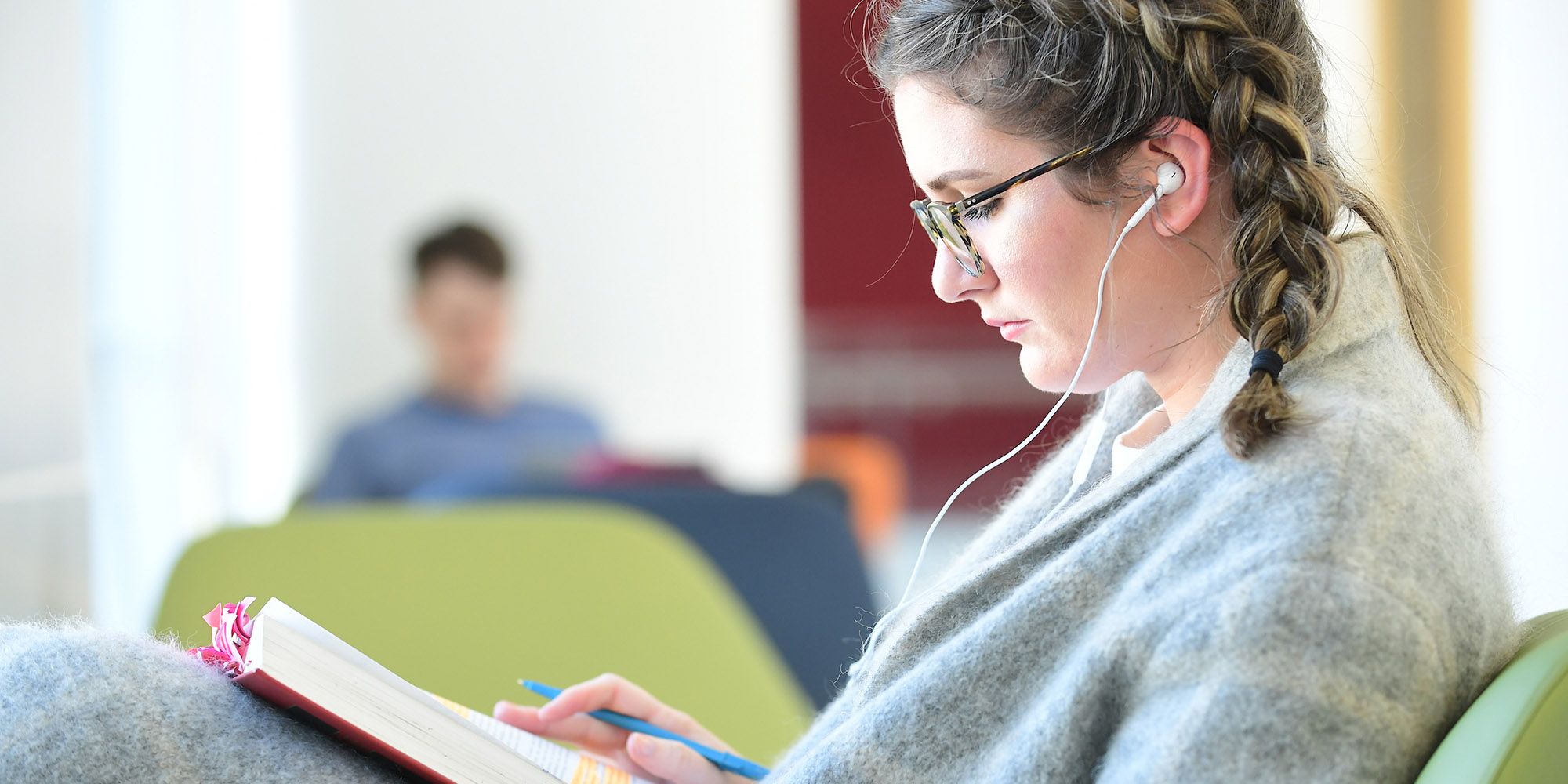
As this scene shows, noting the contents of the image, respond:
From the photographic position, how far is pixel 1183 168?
0.88 m

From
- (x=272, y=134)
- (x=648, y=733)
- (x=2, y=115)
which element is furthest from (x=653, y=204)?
(x=648, y=733)

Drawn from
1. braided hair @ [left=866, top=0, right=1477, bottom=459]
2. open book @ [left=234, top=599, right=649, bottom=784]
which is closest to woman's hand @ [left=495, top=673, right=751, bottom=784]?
open book @ [left=234, top=599, right=649, bottom=784]

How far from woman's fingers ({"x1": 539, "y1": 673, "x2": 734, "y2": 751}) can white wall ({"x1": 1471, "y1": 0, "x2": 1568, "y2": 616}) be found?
5.05 feet

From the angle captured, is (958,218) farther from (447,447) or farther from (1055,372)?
(447,447)

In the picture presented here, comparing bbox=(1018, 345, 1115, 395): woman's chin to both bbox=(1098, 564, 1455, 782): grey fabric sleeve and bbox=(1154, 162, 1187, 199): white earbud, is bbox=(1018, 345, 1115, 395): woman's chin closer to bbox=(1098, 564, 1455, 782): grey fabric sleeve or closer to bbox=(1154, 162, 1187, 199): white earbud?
bbox=(1154, 162, 1187, 199): white earbud

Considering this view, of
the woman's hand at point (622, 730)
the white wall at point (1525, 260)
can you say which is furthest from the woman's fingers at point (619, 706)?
the white wall at point (1525, 260)

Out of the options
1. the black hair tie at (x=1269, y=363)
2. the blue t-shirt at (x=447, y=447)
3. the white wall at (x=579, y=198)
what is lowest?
the blue t-shirt at (x=447, y=447)

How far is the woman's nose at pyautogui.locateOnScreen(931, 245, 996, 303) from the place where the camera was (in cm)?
96

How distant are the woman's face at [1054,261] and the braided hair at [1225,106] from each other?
2cm

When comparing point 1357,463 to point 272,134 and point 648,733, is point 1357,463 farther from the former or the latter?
point 272,134

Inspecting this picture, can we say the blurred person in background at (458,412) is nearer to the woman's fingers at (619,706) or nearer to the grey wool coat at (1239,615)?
the woman's fingers at (619,706)

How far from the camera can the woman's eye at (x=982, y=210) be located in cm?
93

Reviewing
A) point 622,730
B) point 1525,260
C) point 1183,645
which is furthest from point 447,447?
point 1183,645

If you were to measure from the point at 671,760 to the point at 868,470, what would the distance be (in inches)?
154
